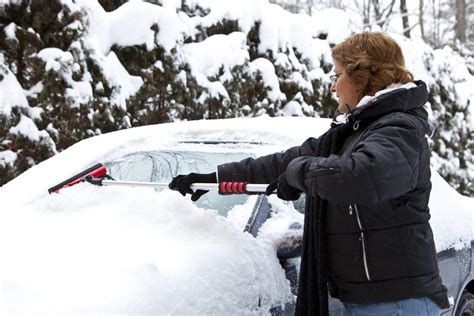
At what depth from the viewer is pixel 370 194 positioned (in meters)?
1.83

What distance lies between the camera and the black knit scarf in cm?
211

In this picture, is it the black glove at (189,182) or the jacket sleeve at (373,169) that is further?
the black glove at (189,182)

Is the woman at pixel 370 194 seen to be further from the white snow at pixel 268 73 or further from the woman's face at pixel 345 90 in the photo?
the white snow at pixel 268 73

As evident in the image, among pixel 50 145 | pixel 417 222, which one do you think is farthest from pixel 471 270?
pixel 50 145

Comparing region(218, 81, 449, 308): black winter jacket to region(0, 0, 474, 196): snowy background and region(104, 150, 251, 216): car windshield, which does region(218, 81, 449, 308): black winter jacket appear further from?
region(0, 0, 474, 196): snowy background

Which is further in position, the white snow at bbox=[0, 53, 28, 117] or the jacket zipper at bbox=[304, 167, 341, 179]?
the white snow at bbox=[0, 53, 28, 117]

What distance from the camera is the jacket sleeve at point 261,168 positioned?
2.54 meters

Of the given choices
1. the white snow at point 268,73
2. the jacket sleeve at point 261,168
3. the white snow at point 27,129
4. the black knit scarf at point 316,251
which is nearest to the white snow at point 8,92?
the white snow at point 27,129

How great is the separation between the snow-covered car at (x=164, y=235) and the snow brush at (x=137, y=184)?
0.04 meters

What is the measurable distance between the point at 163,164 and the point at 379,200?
5.34ft

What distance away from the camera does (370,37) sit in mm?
2164

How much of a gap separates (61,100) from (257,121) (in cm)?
255

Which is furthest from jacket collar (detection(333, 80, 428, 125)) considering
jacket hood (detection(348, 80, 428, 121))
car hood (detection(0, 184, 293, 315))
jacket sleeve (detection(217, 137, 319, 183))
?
car hood (detection(0, 184, 293, 315))

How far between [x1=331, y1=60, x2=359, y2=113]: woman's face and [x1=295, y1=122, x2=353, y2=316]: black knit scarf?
84mm
